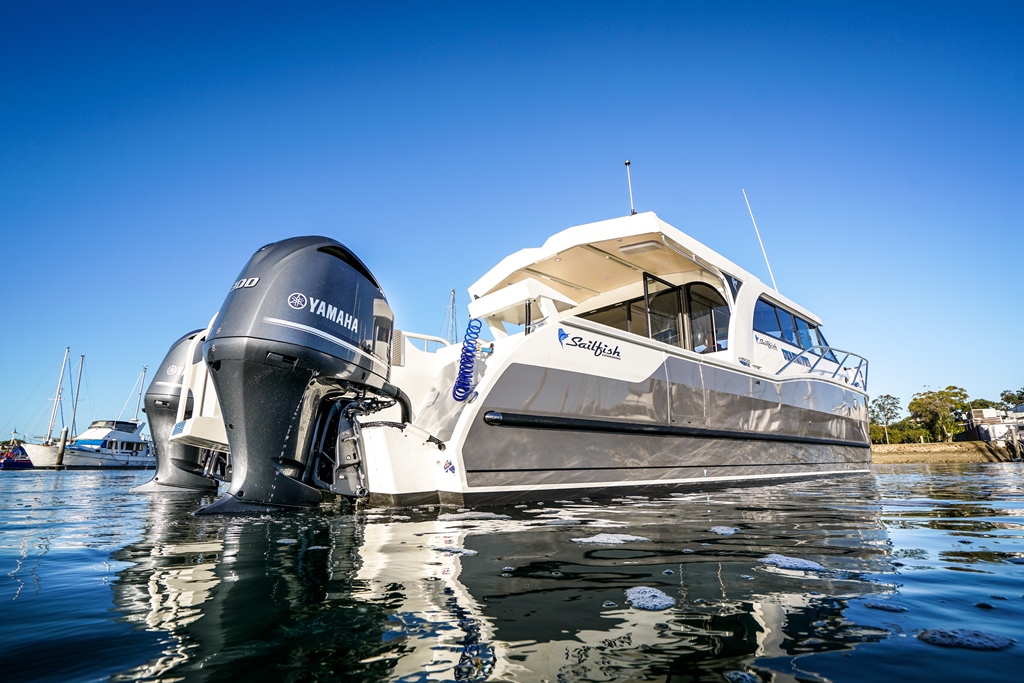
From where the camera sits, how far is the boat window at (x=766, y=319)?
7.56 m

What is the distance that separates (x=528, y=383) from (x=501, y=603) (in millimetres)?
3207

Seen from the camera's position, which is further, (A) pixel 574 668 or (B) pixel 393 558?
(B) pixel 393 558

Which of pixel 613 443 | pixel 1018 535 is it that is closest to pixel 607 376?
pixel 613 443

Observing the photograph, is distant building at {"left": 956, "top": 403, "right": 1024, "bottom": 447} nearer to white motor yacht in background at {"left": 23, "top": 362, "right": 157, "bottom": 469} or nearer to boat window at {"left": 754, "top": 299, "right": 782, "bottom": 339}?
boat window at {"left": 754, "top": 299, "right": 782, "bottom": 339}

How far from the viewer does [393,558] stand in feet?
6.97

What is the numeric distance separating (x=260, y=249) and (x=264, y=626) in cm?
314

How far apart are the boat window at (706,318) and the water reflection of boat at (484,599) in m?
4.35

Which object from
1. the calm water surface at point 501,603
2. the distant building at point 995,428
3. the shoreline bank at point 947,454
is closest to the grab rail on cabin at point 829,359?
the calm water surface at point 501,603

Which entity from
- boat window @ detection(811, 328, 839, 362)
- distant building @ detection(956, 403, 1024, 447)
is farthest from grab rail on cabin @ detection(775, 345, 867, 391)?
distant building @ detection(956, 403, 1024, 447)

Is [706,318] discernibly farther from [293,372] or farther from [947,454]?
[947,454]

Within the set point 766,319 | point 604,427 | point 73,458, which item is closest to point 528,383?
point 604,427

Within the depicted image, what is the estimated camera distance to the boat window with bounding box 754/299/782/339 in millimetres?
7562

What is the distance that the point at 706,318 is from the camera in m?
7.21

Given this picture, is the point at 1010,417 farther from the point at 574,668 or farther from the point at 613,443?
the point at 574,668
